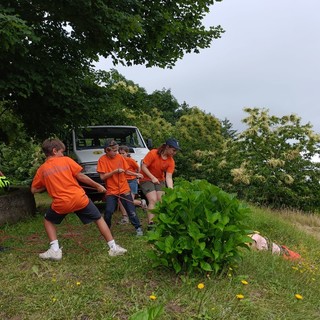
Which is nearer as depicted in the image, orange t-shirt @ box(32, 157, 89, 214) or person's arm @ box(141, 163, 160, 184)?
orange t-shirt @ box(32, 157, 89, 214)

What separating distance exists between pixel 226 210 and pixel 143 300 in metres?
1.14

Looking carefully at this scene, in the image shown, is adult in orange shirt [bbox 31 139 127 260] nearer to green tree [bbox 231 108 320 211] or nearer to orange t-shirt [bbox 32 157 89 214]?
orange t-shirt [bbox 32 157 89 214]

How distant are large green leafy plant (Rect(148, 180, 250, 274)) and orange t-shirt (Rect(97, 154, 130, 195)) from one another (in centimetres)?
175

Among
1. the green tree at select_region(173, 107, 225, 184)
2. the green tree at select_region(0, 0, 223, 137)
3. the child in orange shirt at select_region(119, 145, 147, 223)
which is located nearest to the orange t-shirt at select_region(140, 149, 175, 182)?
the child in orange shirt at select_region(119, 145, 147, 223)

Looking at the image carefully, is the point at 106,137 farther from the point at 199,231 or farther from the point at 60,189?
the point at 199,231

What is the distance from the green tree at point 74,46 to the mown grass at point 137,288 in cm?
319

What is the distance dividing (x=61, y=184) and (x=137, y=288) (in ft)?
5.07

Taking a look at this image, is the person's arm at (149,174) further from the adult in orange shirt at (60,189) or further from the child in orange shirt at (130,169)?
the adult in orange shirt at (60,189)

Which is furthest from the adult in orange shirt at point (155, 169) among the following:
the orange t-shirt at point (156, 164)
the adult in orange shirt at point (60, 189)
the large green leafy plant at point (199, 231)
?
the large green leafy plant at point (199, 231)

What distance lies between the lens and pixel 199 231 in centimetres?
381

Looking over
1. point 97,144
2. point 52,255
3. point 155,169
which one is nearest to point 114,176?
point 155,169

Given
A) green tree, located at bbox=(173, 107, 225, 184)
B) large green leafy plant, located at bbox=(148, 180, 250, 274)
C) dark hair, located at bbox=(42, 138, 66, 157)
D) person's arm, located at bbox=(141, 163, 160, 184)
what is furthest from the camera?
green tree, located at bbox=(173, 107, 225, 184)

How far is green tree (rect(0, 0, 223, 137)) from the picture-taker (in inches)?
273

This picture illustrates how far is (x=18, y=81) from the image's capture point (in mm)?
7062
